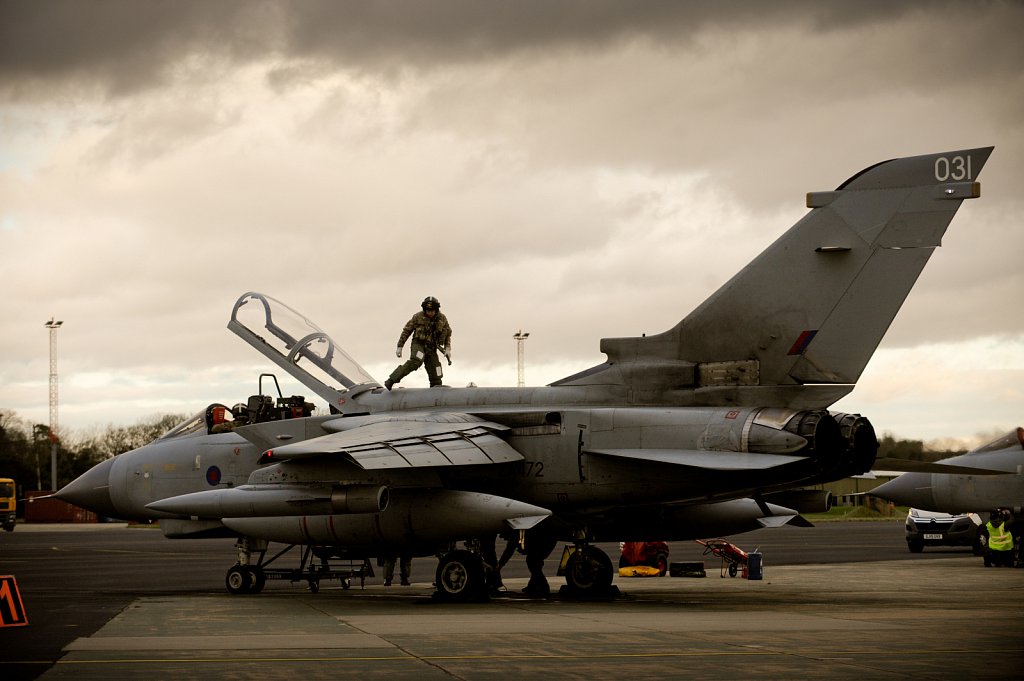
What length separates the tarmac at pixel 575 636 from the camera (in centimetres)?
939

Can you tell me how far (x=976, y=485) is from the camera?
2367 cm

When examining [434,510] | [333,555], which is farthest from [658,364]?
[333,555]

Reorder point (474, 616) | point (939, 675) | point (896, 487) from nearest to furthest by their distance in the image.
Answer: point (939, 675)
point (474, 616)
point (896, 487)

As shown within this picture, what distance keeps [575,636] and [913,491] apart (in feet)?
47.0

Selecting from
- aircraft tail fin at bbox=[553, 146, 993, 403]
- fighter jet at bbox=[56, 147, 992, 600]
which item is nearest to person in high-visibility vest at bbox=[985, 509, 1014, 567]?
fighter jet at bbox=[56, 147, 992, 600]

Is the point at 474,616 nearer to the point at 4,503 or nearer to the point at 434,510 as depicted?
the point at 434,510

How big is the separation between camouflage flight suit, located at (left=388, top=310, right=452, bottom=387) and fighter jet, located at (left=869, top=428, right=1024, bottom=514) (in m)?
9.87

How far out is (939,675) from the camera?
9.02 meters

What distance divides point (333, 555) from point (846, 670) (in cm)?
1035

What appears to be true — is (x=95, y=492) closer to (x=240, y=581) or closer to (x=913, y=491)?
(x=240, y=581)

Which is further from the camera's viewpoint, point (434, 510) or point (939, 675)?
point (434, 510)

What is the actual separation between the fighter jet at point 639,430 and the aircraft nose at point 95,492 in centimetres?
338

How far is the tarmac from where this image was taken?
9391 mm

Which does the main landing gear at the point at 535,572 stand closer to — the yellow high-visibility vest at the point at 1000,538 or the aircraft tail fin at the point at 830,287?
the aircraft tail fin at the point at 830,287
